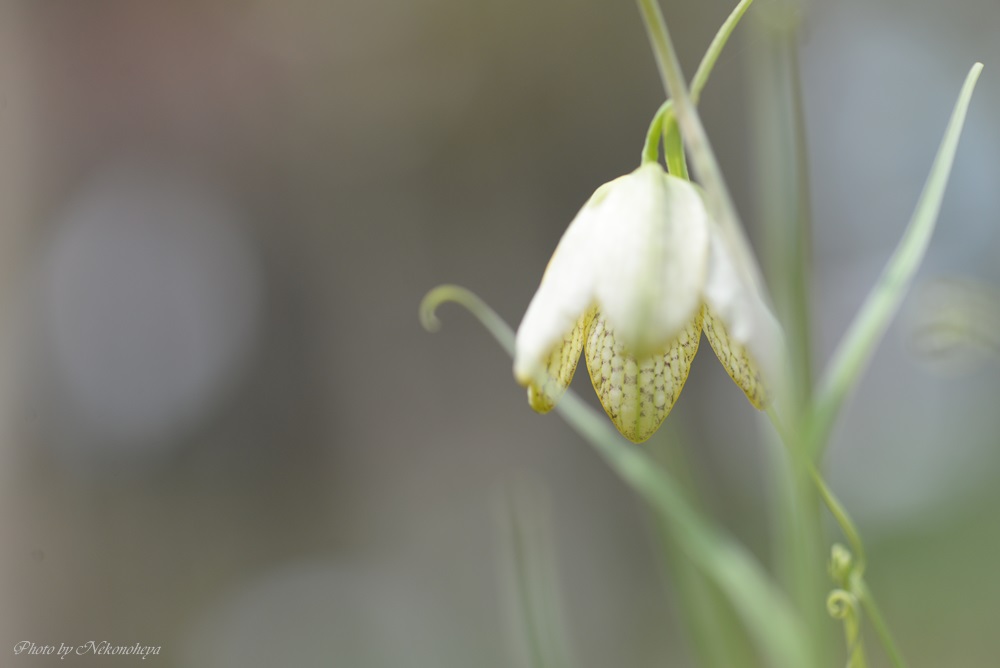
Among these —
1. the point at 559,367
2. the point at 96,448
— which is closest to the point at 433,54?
the point at 96,448

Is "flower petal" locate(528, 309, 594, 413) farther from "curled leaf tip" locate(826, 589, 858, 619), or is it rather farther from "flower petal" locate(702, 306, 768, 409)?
"curled leaf tip" locate(826, 589, 858, 619)

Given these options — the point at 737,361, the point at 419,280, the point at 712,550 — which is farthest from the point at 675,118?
the point at 419,280

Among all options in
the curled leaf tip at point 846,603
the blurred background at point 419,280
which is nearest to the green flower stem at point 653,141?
the curled leaf tip at point 846,603

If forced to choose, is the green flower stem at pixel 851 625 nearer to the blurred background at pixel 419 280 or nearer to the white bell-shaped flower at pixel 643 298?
the white bell-shaped flower at pixel 643 298

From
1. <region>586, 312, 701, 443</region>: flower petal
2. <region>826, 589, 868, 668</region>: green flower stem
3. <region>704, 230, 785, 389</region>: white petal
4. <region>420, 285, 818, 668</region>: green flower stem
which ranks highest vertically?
<region>704, 230, 785, 389</region>: white petal

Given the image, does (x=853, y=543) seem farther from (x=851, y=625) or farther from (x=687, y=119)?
(x=687, y=119)

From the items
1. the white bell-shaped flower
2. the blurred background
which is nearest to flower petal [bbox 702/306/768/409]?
the white bell-shaped flower

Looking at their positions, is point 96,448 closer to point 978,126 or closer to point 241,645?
point 241,645
